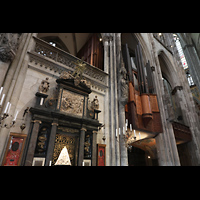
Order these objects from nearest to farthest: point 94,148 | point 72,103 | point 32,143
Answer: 1. point 32,143
2. point 94,148
3. point 72,103

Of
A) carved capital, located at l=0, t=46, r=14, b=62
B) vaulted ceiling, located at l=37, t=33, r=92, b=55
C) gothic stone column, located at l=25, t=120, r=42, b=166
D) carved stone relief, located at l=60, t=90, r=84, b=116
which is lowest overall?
gothic stone column, located at l=25, t=120, r=42, b=166

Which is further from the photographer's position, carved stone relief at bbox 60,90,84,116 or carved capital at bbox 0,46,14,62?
carved stone relief at bbox 60,90,84,116

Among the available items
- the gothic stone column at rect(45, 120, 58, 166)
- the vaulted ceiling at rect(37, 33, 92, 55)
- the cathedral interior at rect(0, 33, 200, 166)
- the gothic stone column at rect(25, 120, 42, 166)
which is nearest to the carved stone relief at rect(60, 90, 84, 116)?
the cathedral interior at rect(0, 33, 200, 166)

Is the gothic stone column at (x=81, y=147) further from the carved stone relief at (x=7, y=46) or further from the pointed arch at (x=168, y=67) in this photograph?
the pointed arch at (x=168, y=67)

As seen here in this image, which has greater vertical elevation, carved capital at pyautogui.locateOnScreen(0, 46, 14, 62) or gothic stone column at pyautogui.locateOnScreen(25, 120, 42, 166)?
carved capital at pyautogui.locateOnScreen(0, 46, 14, 62)

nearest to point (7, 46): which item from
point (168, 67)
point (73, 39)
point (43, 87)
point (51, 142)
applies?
point (43, 87)

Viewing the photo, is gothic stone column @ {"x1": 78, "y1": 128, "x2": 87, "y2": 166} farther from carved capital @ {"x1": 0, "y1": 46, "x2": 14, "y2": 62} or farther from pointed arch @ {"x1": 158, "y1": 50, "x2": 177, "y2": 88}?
pointed arch @ {"x1": 158, "y1": 50, "x2": 177, "y2": 88}

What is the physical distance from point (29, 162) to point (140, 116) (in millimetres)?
6124

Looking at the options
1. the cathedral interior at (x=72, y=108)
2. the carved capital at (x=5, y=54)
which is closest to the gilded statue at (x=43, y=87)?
the cathedral interior at (x=72, y=108)

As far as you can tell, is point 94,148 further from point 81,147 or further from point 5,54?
point 5,54

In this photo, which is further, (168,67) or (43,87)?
(168,67)

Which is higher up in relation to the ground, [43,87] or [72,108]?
[43,87]
